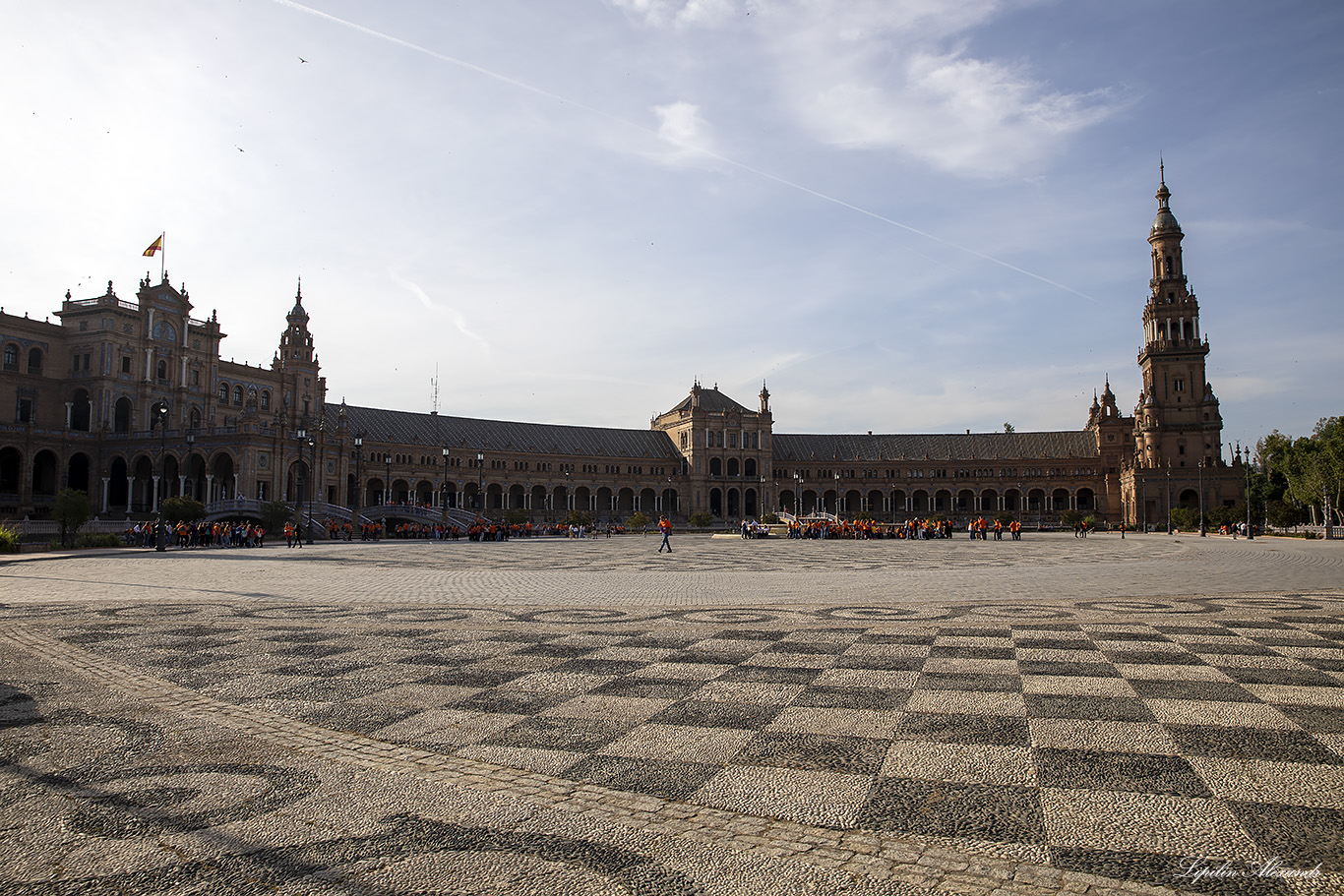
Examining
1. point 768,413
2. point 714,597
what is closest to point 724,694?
point 714,597

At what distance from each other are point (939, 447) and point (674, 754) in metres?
126

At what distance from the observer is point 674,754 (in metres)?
6.20

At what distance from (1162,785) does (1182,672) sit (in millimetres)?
4089

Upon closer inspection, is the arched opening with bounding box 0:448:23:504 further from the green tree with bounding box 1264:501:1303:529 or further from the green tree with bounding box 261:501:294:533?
the green tree with bounding box 1264:501:1303:529

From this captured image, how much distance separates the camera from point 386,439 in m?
98.8

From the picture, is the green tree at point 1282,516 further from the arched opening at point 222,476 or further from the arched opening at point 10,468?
the arched opening at point 10,468

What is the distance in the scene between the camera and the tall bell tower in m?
101

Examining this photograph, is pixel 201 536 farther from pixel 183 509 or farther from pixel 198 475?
pixel 198 475

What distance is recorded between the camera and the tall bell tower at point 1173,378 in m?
101

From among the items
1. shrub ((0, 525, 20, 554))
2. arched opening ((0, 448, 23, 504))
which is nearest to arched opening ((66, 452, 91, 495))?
arched opening ((0, 448, 23, 504))

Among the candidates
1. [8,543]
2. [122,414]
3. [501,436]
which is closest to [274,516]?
[8,543]

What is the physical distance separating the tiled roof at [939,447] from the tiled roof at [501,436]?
2007 cm

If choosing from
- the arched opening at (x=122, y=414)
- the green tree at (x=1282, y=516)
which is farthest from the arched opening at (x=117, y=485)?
the green tree at (x=1282, y=516)

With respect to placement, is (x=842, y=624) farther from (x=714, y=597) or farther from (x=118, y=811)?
(x=118, y=811)
